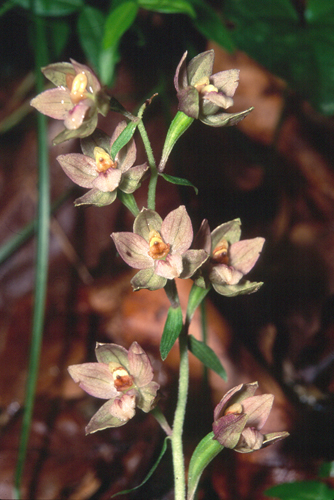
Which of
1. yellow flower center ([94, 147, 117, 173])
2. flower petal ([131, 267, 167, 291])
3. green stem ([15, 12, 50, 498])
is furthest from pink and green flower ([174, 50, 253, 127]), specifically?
green stem ([15, 12, 50, 498])

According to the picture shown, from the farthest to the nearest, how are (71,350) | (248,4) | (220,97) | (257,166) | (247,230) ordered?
(257,166)
(247,230)
(71,350)
(248,4)
(220,97)

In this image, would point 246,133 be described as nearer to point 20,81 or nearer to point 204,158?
point 204,158

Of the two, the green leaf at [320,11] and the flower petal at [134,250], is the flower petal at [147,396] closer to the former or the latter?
the flower petal at [134,250]

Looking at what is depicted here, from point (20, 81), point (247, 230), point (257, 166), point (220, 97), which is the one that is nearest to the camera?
point (220, 97)

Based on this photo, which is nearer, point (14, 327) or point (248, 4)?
point (248, 4)

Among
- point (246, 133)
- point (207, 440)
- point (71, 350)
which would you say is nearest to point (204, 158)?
point (246, 133)

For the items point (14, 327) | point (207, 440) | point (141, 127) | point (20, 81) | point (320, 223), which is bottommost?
point (320, 223)

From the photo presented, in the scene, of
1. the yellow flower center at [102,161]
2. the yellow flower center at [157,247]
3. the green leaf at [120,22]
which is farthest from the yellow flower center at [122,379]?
the green leaf at [120,22]
